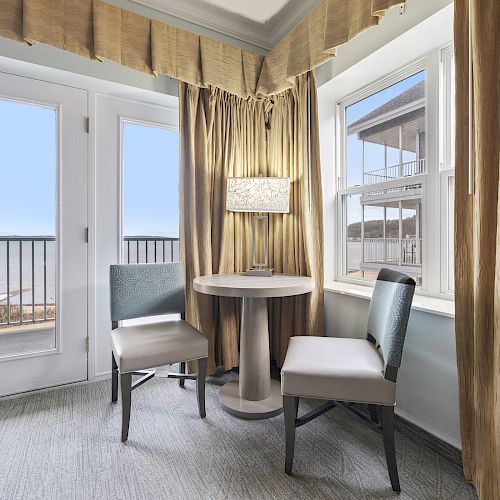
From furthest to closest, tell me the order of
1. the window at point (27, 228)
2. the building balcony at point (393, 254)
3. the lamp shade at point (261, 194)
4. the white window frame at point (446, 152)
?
the lamp shade at point (261, 194)
the window at point (27, 228)
the building balcony at point (393, 254)
the white window frame at point (446, 152)

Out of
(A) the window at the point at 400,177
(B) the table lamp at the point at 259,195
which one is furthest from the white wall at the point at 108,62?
(A) the window at the point at 400,177

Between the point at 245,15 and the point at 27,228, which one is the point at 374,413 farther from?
the point at 245,15

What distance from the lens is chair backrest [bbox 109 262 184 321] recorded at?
2.09m

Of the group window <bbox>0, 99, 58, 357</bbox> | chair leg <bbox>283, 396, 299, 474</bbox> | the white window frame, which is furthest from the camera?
window <bbox>0, 99, 58, 357</bbox>

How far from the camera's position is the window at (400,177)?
5.94ft

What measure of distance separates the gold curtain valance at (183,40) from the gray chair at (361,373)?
1467 millimetres

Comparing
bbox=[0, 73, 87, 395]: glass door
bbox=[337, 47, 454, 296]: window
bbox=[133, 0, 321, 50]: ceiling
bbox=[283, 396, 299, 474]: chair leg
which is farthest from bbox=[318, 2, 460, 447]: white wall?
bbox=[0, 73, 87, 395]: glass door

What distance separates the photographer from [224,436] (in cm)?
174

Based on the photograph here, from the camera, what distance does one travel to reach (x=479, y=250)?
4.18ft

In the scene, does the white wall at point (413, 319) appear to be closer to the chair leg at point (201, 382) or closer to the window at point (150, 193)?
the chair leg at point (201, 382)

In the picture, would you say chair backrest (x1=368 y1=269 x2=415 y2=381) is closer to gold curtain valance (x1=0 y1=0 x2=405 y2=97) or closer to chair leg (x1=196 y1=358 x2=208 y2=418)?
chair leg (x1=196 y1=358 x2=208 y2=418)

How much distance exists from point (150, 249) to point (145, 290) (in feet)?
1.57

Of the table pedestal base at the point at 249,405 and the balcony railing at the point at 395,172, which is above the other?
the balcony railing at the point at 395,172

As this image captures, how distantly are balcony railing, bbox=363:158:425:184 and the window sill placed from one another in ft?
2.44
